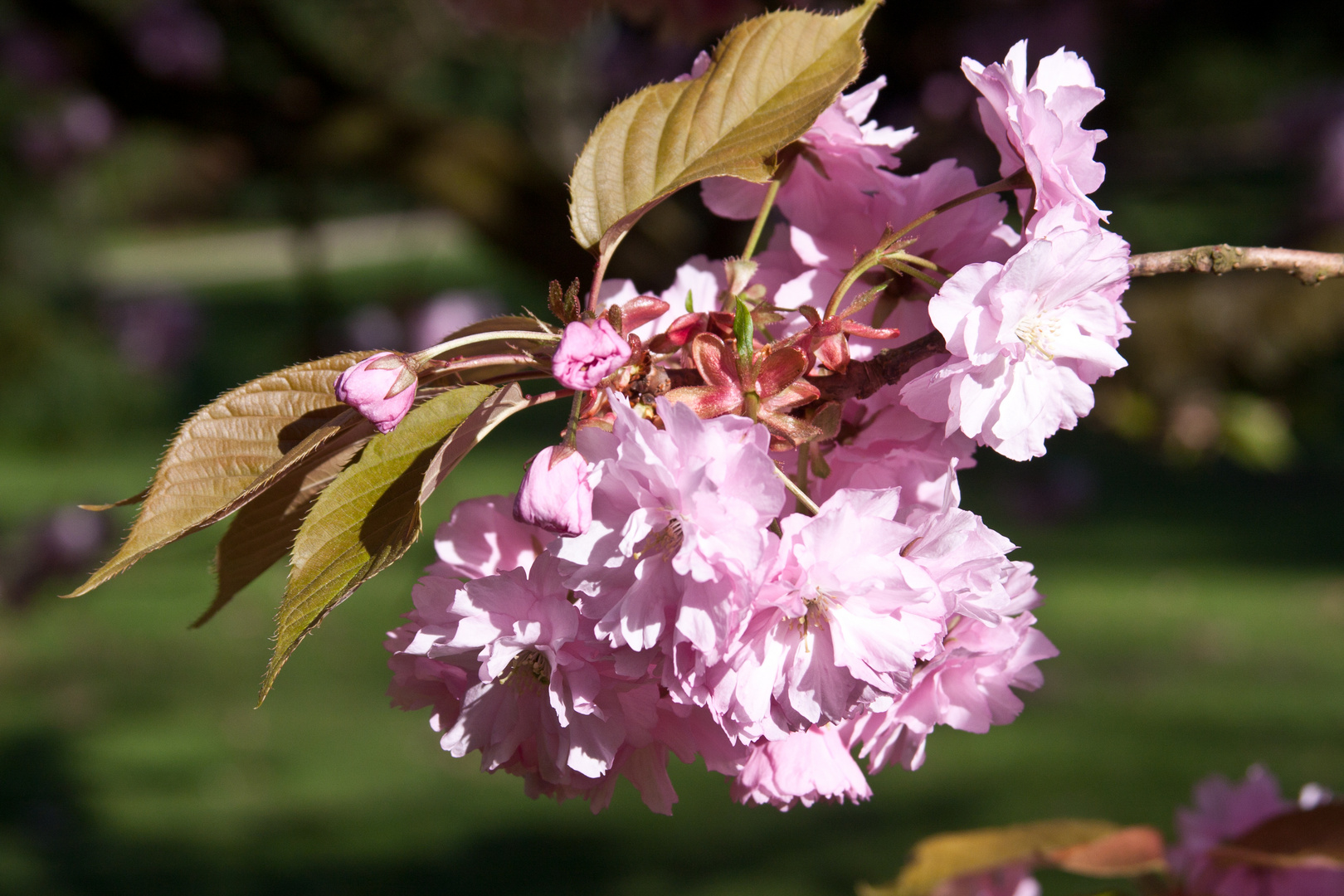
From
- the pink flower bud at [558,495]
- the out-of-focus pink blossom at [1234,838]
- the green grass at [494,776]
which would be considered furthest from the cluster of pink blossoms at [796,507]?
the green grass at [494,776]

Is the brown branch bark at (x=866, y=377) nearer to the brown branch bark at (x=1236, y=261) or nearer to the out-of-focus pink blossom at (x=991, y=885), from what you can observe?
the brown branch bark at (x=1236, y=261)

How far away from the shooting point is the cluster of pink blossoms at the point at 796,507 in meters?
0.50

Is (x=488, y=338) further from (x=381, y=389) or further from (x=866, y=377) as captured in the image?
(x=866, y=377)

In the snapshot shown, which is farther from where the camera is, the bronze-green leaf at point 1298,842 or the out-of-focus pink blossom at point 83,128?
the out-of-focus pink blossom at point 83,128

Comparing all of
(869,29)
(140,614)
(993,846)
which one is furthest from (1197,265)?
(140,614)

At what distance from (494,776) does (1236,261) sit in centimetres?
274

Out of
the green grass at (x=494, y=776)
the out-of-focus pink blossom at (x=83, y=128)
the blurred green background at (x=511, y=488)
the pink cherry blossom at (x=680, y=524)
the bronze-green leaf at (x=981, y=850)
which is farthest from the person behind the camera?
the out-of-focus pink blossom at (x=83, y=128)

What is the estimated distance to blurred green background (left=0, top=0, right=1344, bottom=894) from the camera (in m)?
2.12

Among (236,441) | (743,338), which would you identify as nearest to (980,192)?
(743,338)

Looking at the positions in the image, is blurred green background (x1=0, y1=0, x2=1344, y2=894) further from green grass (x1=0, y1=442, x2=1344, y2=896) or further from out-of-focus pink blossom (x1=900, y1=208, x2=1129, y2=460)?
out-of-focus pink blossom (x1=900, y1=208, x2=1129, y2=460)

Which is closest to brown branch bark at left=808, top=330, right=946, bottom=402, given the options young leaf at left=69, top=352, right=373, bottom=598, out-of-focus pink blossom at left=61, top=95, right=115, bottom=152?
young leaf at left=69, top=352, right=373, bottom=598

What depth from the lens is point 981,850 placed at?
0.80 m

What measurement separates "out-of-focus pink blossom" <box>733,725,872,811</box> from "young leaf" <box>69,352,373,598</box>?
0.28m

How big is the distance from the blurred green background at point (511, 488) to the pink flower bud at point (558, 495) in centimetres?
93
